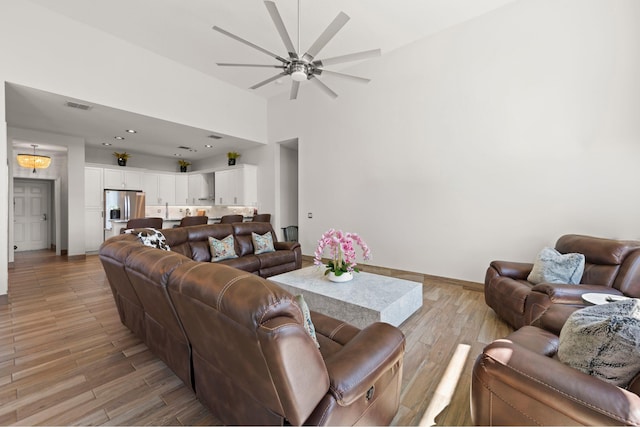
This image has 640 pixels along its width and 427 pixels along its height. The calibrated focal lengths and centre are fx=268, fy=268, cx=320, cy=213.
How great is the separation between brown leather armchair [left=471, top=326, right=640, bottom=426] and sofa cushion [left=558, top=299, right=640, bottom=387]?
0.22ft

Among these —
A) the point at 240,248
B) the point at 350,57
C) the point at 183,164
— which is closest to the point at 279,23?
the point at 350,57

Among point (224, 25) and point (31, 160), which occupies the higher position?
point (224, 25)

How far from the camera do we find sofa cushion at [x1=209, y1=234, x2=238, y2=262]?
13.5ft

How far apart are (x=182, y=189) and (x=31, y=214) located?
3871mm

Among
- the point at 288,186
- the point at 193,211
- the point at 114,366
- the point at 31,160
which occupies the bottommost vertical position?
the point at 114,366

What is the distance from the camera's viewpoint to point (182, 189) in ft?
28.8

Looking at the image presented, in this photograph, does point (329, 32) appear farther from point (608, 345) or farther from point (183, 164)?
point (183, 164)

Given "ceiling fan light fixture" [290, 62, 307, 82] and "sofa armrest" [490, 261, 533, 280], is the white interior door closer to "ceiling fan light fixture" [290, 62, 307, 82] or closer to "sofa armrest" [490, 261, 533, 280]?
"ceiling fan light fixture" [290, 62, 307, 82]

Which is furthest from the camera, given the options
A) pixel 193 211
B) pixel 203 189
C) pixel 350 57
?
pixel 193 211

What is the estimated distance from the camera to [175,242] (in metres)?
3.95

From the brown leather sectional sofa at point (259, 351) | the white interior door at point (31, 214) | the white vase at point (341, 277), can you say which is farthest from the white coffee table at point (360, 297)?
the white interior door at point (31, 214)

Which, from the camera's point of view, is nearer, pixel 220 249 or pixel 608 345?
pixel 608 345

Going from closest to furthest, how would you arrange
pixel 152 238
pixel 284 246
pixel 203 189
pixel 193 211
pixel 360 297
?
pixel 360 297 < pixel 152 238 < pixel 284 246 < pixel 203 189 < pixel 193 211

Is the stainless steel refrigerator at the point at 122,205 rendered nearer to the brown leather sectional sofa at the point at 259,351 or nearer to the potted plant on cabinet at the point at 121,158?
the potted plant on cabinet at the point at 121,158
